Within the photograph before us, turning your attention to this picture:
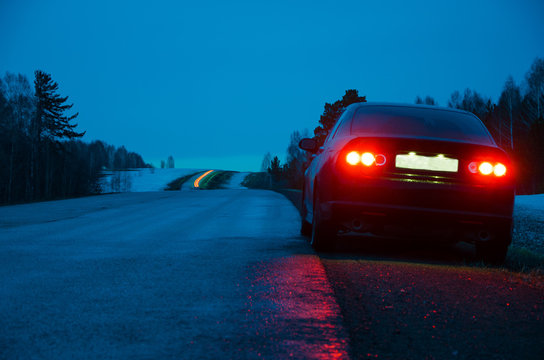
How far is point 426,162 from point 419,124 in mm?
989

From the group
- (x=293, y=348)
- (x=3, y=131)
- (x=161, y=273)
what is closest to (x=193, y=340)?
(x=293, y=348)

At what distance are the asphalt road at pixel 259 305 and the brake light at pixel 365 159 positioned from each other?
1013mm

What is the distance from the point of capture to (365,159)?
17.6 feet

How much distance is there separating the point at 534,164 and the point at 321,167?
58.9 metres

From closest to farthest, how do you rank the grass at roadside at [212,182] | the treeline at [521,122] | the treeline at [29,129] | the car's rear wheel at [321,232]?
1. the car's rear wheel at [321,232]
2. the treeline at [29,129]
3. the treeline at [521,122]
4. the grass at roadside at [212,182]

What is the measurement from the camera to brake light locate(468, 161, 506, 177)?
17.3 ft

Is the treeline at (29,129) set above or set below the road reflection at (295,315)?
above

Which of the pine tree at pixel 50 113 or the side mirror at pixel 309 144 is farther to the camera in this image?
the pine tree at pixel 50 113

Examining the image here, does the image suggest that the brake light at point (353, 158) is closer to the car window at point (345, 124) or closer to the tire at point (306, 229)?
the car window at point (345, 124)

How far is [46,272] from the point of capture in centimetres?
506

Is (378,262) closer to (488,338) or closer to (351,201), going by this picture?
(351,201)

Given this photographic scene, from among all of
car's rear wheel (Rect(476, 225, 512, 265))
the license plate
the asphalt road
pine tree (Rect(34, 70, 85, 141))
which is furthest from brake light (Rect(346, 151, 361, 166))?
pine tree (Rect(34, 70, 85, 141))

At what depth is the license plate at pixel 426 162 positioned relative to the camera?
531 cm

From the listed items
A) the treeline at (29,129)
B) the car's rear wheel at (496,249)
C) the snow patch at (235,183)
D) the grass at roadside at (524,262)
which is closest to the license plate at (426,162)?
the car's rear wheel at (496,249)
